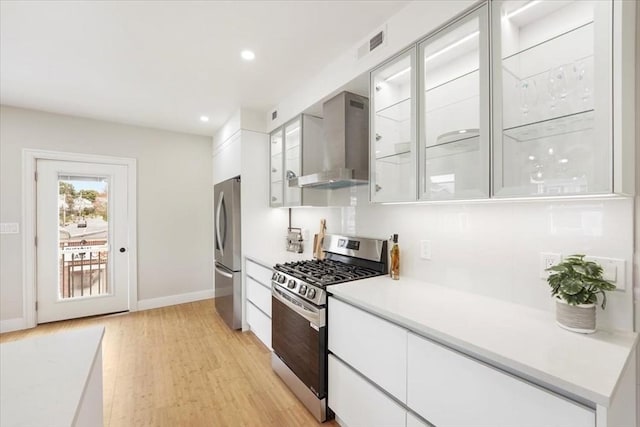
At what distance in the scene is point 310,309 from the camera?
1.93 meters

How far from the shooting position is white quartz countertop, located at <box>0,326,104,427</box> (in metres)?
0.69

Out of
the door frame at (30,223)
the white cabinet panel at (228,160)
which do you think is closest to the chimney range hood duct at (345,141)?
the white cabinet panel at (228,160)

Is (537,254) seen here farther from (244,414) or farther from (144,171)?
(144,171)

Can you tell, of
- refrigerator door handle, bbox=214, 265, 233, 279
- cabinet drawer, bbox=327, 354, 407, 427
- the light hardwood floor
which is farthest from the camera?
refrigerator door handle, bbox=214, 265, 233, 279

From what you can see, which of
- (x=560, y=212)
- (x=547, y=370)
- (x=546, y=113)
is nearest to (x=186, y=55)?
(x=546, y=113)

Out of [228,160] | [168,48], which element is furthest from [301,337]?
[228,160]

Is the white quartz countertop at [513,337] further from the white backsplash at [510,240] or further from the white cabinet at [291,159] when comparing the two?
the white cabinet at [291,159]

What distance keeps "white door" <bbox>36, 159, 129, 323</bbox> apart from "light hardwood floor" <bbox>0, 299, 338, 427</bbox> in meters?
0.27

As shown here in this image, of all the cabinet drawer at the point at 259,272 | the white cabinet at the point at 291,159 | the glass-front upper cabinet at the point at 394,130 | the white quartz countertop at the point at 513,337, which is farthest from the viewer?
the white cabinet at the point at 291,159

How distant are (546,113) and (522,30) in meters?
0.43

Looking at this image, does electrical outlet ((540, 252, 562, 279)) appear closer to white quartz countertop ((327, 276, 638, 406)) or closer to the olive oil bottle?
white quartz countertop ((327, 276, 638, 406))

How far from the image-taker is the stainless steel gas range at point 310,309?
74.1 inches

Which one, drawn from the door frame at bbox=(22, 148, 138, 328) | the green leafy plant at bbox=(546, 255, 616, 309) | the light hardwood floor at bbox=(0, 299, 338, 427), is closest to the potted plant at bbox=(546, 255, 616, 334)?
the green leafy plant at bbox=(546, 255, 616, 309)

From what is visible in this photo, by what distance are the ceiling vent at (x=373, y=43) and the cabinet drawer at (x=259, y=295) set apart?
218 cm
